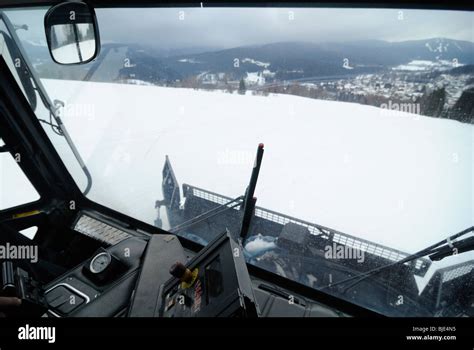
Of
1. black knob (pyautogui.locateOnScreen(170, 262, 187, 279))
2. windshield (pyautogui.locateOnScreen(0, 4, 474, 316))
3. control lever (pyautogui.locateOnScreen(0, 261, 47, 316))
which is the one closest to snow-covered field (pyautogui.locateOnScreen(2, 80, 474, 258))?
windshield (pyautogui.locateOnScreen(0, 4, 474, 316))

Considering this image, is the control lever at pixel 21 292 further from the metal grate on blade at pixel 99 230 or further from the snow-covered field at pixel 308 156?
the snow-covered field at pixel 308 156

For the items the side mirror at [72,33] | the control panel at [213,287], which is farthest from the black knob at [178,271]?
the side mirror at [72,33]

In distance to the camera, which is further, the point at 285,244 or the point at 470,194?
the point at 285,244

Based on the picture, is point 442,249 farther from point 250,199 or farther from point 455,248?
point 250,199

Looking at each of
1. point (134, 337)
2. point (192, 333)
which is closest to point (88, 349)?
point (134, 337)


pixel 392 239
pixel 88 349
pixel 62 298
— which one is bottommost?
pixel 62 298

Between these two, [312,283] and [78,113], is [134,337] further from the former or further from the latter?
[78,113]

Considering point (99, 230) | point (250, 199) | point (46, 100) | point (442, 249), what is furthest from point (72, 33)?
point (442, 249)

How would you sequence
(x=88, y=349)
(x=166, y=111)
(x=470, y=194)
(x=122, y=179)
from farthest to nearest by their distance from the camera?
1. (x=122, y=179)
2. (x=166, y=111)
3. (x=470, y=194)
4. (x=88, y=349)
